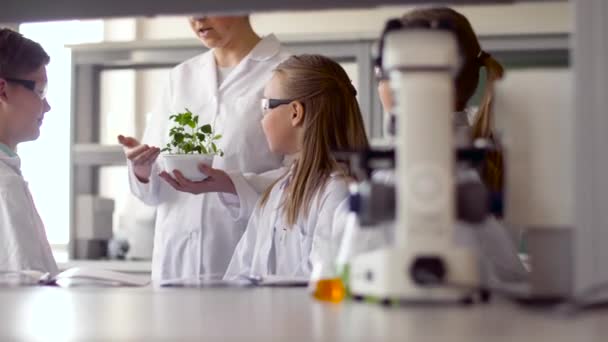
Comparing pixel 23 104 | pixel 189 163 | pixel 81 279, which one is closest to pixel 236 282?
pixel 81 279

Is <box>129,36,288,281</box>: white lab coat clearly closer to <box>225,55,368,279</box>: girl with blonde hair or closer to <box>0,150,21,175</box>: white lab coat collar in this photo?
<box>225,55,368,279</box>: girl with blonde hair

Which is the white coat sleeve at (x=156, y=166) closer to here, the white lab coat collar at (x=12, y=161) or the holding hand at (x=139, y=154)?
the holding hand at (x=139, y=154)

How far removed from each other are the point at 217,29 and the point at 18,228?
85cm

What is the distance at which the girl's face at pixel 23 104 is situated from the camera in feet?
8.79

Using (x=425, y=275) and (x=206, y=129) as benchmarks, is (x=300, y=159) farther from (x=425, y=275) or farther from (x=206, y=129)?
(x=425, y=275)

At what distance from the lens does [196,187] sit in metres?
2.38

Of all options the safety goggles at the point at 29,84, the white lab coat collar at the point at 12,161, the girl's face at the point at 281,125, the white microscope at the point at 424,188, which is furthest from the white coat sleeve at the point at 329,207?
the white microscope at the point at 424,188

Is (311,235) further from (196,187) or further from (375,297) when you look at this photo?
(375,297)

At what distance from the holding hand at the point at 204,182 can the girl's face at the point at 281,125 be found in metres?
0.18

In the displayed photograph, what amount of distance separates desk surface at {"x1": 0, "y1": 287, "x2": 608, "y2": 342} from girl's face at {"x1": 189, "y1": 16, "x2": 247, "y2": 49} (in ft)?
5.42

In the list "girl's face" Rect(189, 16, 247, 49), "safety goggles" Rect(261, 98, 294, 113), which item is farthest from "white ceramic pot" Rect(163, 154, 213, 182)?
"girl's face" Rect(189, 16, 247, 49)

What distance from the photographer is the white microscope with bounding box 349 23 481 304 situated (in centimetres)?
93

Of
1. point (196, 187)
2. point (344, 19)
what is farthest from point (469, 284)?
point (344, 19)

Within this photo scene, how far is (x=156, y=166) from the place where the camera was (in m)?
2.58
